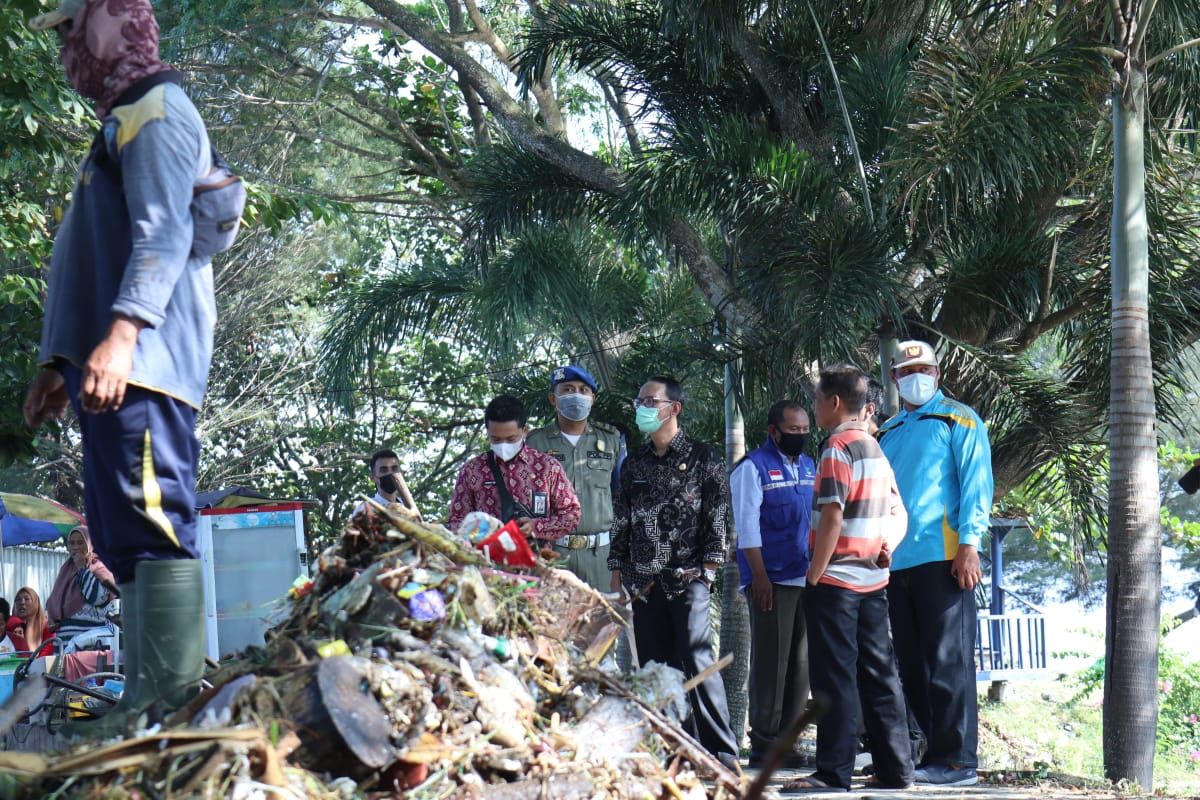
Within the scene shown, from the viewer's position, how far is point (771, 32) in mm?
12562

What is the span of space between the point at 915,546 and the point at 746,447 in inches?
312

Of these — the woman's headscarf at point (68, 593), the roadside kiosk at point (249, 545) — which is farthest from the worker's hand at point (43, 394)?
the roadside kiosk at point (249, 545)

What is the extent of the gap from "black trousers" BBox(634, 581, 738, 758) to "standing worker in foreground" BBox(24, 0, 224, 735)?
3.16 metres

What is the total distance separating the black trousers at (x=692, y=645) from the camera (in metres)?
6.26

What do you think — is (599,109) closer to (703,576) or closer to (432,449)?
(432,449)

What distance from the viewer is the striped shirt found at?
5828mm

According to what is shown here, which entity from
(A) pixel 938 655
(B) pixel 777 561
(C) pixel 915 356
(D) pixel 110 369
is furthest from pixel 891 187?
(D) pixel 110 369

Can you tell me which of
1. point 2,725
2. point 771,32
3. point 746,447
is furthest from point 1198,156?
point 2,725

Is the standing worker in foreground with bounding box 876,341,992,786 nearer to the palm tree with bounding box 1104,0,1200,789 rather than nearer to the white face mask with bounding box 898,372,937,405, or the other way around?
the white face mask with bounding box 898,372,937,405

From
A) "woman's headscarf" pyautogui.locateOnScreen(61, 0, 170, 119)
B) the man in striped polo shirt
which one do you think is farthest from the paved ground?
"woman's headscarf" pyautogui.locateOnScreen(61, 0, 170, 119)

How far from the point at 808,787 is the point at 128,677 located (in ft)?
10.3

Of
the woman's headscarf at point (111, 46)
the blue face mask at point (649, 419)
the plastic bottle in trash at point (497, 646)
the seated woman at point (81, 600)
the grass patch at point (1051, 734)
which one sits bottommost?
the grass patch at point (1051, 734)

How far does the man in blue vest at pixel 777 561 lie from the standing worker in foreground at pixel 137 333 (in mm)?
3823

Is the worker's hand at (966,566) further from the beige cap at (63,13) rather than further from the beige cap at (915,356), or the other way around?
the beige cap at (63,13)
